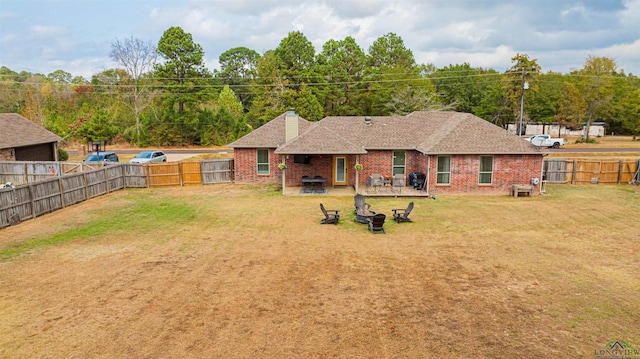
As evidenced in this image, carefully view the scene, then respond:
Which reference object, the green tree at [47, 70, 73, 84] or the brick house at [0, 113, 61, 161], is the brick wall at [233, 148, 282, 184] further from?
the green tree at [47, 70, 73, 84]

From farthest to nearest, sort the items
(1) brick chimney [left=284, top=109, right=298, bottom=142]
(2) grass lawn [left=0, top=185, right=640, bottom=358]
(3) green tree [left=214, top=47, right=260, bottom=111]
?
(3) green tree [left=214, top=47, right=260, bottom=111], (1) brick chimney [left=284, top=109, right=298, bottom=142], (2) grass lawn [left=0, top=185, right=640, bottom=358]

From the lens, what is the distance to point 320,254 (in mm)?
13508

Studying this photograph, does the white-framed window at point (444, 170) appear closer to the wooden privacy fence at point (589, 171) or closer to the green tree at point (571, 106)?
the wooden privacy fence at point (589, 171)

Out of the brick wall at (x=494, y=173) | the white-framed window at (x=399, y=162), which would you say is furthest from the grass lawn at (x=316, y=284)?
the white-framed window at (x=399, y=162)

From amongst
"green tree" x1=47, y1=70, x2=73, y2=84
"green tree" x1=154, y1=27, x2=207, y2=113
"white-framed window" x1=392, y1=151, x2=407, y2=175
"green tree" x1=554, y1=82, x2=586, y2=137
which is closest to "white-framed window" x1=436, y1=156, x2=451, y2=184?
"white-framed window" x1=392, y1=151, x2=407, y2=175

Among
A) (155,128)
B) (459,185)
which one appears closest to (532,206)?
(459,185)

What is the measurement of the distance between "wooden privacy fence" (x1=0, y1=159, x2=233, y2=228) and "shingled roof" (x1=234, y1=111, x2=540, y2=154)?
3250mm

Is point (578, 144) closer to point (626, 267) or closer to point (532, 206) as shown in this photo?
point (532, 206)

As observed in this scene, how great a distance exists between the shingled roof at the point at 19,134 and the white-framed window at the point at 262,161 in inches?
677

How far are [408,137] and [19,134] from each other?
28323 millimetres

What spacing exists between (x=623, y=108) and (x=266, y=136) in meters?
51.3

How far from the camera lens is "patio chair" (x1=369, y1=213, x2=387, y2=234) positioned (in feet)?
51.7

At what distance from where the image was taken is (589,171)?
1020 inches

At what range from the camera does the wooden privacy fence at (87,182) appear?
1706cm
